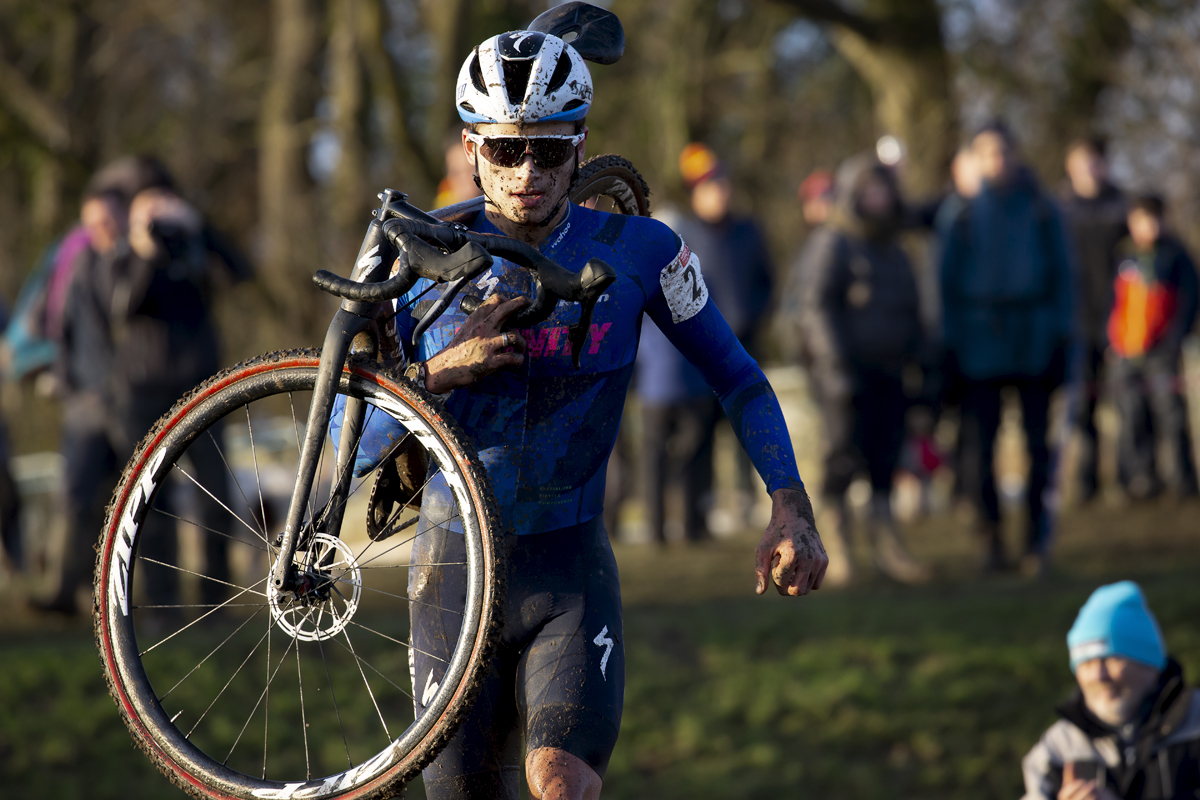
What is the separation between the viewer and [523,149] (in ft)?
9.89

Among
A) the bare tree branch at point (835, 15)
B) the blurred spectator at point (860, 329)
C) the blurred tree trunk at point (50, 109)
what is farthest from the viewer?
the blurred tree trunk at point (50, 109)

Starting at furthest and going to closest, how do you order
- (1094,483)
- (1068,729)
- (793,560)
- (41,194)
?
(41,194) → (1094,483) → (1068,729) → (793,560)

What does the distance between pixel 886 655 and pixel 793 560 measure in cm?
476

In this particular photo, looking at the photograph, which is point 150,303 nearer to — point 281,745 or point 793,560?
point 281,745

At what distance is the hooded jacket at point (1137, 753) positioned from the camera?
430 cm

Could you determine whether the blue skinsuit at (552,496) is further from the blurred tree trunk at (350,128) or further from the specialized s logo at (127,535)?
the blurred tree trunk at (350,128)

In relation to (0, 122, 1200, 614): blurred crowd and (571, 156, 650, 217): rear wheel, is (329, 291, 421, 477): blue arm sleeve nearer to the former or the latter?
(571, 156, 650, 217): rear wheel

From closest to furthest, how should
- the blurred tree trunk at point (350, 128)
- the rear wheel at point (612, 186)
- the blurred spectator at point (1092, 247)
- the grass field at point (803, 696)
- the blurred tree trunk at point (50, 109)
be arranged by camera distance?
the rear wheel at point (612, 186)
the grass field at point (803, 696)
the blurred spectator at point (1092, 247)
the blurred tree trunk at point (350, 128)
the blurred tree trunk at point (50, 109)

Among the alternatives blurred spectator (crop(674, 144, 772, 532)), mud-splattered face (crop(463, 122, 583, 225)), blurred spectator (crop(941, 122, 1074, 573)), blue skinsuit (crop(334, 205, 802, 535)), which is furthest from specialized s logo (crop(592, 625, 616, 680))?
blurred spectator (crop(674, 144, 772, 532))

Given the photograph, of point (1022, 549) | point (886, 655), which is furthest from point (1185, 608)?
point (886, 655)

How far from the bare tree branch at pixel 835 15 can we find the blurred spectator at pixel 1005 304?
4426 mm

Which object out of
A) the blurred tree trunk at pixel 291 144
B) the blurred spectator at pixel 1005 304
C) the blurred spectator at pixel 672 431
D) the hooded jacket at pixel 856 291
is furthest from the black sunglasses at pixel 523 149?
the blurred tree trunk at pixel 291 144

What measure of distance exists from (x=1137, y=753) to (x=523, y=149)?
8.94ft

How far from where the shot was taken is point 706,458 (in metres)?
9.18
